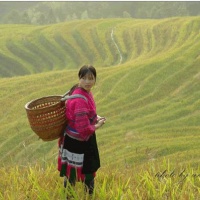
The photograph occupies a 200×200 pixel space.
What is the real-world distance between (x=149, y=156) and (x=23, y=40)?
45131 mm

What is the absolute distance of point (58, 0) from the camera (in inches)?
4884

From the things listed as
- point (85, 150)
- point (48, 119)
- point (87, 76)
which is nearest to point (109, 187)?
point (85, 150)

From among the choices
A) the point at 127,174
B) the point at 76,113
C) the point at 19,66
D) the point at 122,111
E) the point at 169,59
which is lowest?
the point at 19,66

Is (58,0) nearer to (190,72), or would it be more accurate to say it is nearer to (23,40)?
(23,40)

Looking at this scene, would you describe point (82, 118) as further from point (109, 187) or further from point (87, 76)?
point (109, 187)

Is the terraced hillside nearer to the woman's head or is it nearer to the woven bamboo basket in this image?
the woven bamboo basket

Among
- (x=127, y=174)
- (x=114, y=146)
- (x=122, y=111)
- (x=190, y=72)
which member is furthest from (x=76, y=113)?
(x=190, y=72)

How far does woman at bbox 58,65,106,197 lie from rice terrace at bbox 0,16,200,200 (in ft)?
0.90

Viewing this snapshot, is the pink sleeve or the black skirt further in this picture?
the black skirt

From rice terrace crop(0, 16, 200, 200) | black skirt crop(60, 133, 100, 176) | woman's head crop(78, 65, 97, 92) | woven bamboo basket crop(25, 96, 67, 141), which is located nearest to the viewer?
woven bamboo basket crop(25, 96, 67, 141)

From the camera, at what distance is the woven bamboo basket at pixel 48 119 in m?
5.31

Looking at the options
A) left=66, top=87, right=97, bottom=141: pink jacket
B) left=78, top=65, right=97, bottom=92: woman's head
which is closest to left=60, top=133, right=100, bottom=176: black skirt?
left=66, top=87, right=97, bottom=141: pink jacket

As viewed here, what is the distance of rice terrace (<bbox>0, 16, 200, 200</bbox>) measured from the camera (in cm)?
599

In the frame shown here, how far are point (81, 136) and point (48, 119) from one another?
59 cm
